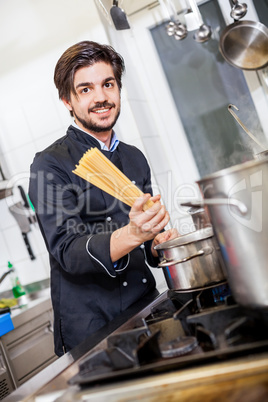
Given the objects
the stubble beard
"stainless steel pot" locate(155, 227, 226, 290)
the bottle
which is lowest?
the bottle

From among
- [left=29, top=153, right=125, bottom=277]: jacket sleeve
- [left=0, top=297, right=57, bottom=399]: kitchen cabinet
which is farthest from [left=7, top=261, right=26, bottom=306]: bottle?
[left=29, top=153, right=125, bottom=277]: jacket sleeve

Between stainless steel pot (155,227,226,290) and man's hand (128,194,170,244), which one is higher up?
man's hand (128,194,170,244)

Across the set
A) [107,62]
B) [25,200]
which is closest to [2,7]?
[25,200]

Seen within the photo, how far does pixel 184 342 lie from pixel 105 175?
15.2 inches

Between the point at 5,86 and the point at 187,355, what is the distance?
2.35 m

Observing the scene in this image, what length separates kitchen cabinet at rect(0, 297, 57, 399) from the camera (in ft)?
6.82

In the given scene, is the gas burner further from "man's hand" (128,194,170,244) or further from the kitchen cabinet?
the kitchen cabinet

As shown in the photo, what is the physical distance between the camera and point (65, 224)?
1.06 metres

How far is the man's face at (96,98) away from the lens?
51.1 inches

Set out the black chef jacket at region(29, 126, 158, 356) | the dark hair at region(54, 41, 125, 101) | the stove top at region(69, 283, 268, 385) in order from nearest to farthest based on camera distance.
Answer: the stove top at region(69, 283, 268, 385)
the black chef jacket at region(29, 126, 158, 356)
the dark hair at region(54, 41, 125, 101)

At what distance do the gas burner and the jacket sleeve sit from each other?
0.35m

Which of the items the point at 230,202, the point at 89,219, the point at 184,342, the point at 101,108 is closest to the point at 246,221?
the point at 230,202

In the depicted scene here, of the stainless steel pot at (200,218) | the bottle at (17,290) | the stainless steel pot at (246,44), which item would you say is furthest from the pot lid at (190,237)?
the bottle at (17,290)

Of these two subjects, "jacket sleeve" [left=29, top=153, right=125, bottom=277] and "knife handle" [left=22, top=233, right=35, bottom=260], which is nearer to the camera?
"jacket sleeve" [left=29, top=153, right=125, bottom=277]
